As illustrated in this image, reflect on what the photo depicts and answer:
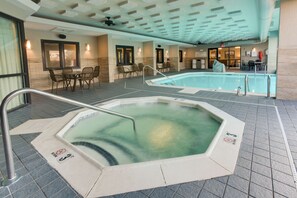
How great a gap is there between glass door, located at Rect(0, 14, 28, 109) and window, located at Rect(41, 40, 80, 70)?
313cm

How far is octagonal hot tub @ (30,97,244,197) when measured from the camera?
5.30ft

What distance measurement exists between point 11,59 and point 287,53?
6.44 metres

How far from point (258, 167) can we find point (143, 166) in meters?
1.09

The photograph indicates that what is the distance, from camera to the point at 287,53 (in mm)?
4328

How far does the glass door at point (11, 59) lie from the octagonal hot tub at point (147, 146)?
6.20 ft

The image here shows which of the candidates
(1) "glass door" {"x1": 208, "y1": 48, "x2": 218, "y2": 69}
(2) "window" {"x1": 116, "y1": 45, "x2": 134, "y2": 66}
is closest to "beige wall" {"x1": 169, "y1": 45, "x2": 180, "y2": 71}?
(1) "glass door" {"x1": 208, "y1": 48, "x2": 218, "y2": 69}

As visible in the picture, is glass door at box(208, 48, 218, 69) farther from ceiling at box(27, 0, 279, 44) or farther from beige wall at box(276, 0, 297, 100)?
beige wall at box(276, 0, 297, 100)

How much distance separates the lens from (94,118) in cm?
387

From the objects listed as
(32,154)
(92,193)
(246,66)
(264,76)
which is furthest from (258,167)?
(246,66)

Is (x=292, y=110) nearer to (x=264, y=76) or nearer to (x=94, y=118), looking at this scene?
(x=94, y=118)

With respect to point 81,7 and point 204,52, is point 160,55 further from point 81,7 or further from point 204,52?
point 81,7

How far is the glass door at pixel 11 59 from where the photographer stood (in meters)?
3.90

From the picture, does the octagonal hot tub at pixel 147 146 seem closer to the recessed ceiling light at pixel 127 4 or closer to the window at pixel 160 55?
the recessed ceiling light at pixel 127 4

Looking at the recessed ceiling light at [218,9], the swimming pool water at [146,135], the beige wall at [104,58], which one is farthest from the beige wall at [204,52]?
the swimming pool water at [146,135]
